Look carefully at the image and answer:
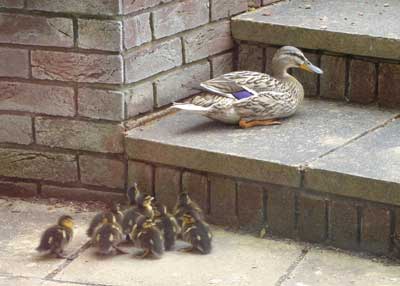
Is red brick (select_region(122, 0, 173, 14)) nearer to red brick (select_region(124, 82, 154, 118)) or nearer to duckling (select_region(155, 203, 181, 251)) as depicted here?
red brick (select_region(124, 82, 154, 118))

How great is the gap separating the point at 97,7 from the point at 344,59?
1565mm

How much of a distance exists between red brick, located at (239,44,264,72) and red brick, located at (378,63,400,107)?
777 mm

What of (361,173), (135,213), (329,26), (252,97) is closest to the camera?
(361,173)

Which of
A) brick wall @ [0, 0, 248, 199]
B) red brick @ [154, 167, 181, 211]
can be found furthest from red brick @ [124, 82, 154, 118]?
red brick @ [154, 167, 181, 211]

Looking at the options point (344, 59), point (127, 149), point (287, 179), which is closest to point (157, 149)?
point (127, 149)

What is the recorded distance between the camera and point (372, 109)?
713 centimetres

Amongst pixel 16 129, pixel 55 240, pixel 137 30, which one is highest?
pixel 137 30

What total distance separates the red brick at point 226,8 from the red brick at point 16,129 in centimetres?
132

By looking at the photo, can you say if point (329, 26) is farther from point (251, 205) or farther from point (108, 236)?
point (108, 236)

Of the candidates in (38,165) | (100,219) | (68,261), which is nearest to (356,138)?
(100,219)

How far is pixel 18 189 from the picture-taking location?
701 centimetres

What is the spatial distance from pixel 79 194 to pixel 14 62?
83cm

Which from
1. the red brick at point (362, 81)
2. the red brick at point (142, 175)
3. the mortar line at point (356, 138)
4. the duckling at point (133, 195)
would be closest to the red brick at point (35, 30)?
the red brick at point (142, 175)

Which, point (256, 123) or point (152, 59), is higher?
point (152, 59)
